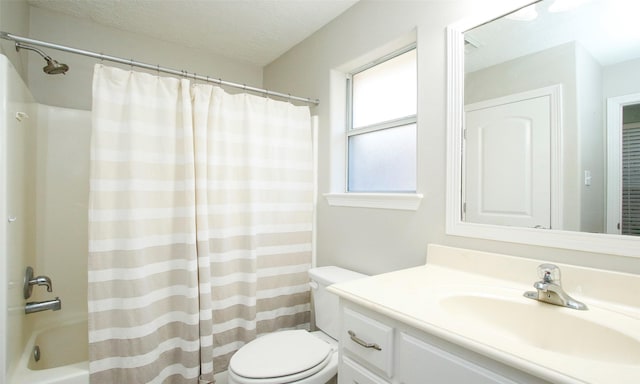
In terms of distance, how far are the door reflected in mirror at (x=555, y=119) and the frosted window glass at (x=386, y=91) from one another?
41cm

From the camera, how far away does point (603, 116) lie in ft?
3.14

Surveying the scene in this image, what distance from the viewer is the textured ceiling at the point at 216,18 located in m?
1.83

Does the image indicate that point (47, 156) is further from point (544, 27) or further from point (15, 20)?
point (544, 27)

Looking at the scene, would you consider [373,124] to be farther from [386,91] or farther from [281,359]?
[281,359]

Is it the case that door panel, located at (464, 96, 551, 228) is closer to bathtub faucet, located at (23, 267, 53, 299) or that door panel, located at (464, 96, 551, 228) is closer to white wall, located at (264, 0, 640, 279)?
white wall, located at (264, 0, 640, 279)

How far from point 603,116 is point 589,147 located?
10 centimetres

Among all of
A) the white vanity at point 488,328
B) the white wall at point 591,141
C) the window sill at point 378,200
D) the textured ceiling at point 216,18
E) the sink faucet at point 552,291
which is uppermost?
the textured ceiling at point 216,18

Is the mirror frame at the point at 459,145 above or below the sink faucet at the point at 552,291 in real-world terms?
above

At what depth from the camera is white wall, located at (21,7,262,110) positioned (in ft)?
6.17

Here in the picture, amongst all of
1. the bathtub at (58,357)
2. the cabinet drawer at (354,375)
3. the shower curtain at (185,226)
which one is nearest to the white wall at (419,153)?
the shower curtain at (185,226)

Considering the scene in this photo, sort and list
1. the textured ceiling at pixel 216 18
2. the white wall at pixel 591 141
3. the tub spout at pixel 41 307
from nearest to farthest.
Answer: the white wall at pixel 591 141 < the tub spout at pixel 41 307 < the textured ceiling at pixel 216 18

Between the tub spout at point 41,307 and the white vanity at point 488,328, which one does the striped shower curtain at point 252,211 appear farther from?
the white vanity at point 488,328

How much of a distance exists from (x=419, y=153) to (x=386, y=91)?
1.96 feet

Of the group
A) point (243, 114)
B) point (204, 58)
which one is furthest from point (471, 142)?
point (204, 58)
